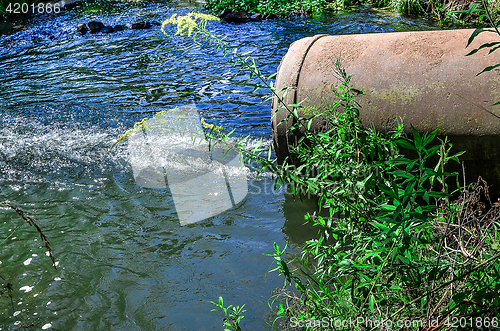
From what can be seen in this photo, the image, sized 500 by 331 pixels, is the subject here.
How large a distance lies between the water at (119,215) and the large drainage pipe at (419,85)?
3.30 ft

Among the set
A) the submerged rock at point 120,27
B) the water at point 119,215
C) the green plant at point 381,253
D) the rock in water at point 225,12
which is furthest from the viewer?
the rock in water at point 225,12

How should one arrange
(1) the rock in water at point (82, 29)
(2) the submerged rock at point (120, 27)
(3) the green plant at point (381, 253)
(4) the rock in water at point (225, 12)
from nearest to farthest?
(3) the green plant at point (381, 253) → (1) the rock in water at point (82, 29) → (2) the submerged rock at point (120, 27) → (4) the rock in water at point (225, 12)

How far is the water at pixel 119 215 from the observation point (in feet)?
9.42

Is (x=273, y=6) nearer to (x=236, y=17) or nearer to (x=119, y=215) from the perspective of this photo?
(x=236, y=17)

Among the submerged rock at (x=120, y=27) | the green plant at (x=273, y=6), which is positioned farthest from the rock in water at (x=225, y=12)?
the submerged rock at (x=120, y=27)

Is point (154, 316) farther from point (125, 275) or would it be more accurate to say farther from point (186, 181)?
point (186, 181)

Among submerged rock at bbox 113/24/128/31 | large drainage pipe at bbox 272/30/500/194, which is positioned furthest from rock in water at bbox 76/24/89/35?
large drainage pipe at bbox 272/30/500/194

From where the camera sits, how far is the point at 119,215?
3.89 meters

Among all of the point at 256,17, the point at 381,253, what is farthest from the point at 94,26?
the point at 381,253

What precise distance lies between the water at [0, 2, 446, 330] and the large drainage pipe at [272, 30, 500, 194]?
1006 mm

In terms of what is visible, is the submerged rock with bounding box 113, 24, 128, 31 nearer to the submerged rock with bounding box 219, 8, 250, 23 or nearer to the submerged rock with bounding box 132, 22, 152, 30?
the submerged rock with bounding box 132, 22, 152, 30

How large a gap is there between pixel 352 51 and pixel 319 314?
2193mm

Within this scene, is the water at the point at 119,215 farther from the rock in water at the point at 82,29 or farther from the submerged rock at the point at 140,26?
the submerged rock at the point at 140,26

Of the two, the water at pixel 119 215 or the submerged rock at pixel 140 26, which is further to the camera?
the submerged rock at pixel 140 26
